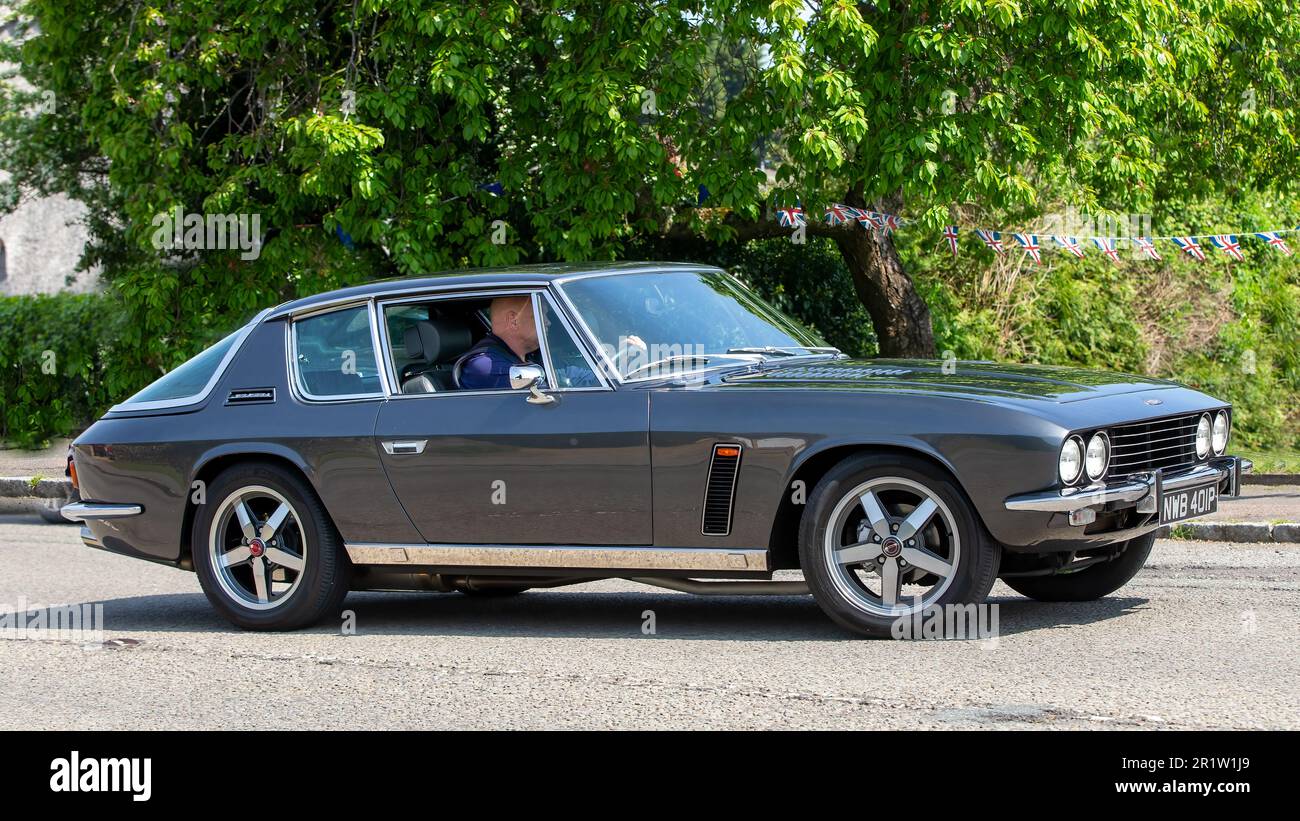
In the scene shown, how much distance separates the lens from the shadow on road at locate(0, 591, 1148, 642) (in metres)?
7.25

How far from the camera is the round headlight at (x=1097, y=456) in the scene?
6312mm

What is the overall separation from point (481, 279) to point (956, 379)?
2.26m

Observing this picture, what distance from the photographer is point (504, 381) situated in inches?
293

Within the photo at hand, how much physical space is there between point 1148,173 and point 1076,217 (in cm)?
462

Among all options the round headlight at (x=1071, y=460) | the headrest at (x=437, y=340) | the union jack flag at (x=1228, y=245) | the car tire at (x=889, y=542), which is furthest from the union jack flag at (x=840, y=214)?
the round headlight at (x=1071, y=460)

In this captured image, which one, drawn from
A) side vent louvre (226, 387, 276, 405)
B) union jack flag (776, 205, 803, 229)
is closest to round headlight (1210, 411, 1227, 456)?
side vent louvre (226, 387, 276, 405)

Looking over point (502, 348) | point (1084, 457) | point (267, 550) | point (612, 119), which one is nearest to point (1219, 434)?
point (1084, 457)

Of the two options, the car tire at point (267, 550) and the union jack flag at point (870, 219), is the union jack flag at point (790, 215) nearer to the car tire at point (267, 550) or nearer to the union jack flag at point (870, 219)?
the union jack flag at point (870, 219)

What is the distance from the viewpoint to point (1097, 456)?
20.8 ft

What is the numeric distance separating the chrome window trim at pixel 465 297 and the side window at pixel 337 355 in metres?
0.06

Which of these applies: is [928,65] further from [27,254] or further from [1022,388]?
[27,254]

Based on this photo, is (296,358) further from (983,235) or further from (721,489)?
(983,235)

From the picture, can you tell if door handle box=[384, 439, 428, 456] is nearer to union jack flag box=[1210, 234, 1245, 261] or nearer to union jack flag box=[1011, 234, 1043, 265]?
union jack flag box=[1011, 234, 1043, 265]
